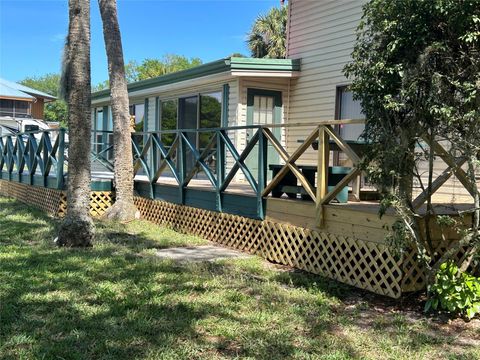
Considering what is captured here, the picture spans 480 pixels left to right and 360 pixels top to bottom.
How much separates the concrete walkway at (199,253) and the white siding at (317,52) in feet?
11.6

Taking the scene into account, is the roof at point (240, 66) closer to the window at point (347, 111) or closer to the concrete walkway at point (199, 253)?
the window at point (347, 111)

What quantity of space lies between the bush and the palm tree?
87.4 ft

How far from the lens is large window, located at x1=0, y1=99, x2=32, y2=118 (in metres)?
41.3

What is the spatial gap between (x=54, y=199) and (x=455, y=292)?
827cm

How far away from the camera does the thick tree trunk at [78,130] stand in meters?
6.61

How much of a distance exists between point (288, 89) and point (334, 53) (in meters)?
1.40

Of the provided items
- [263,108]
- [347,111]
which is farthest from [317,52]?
[263,108]

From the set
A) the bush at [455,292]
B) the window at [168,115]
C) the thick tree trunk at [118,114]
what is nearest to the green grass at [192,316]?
the bush at [455,292]

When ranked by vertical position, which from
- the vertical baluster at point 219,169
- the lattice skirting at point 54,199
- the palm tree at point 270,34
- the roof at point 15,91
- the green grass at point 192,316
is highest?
the palm tree at point 270,34

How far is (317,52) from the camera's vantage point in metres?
9.99

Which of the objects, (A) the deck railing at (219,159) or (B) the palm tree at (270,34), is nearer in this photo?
(A) the deck railing at (219,159)

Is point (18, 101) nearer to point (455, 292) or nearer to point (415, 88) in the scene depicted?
point (415, 88)

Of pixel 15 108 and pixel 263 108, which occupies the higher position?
pixel 15 108

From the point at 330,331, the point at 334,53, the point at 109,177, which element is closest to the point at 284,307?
the point at 330,331
